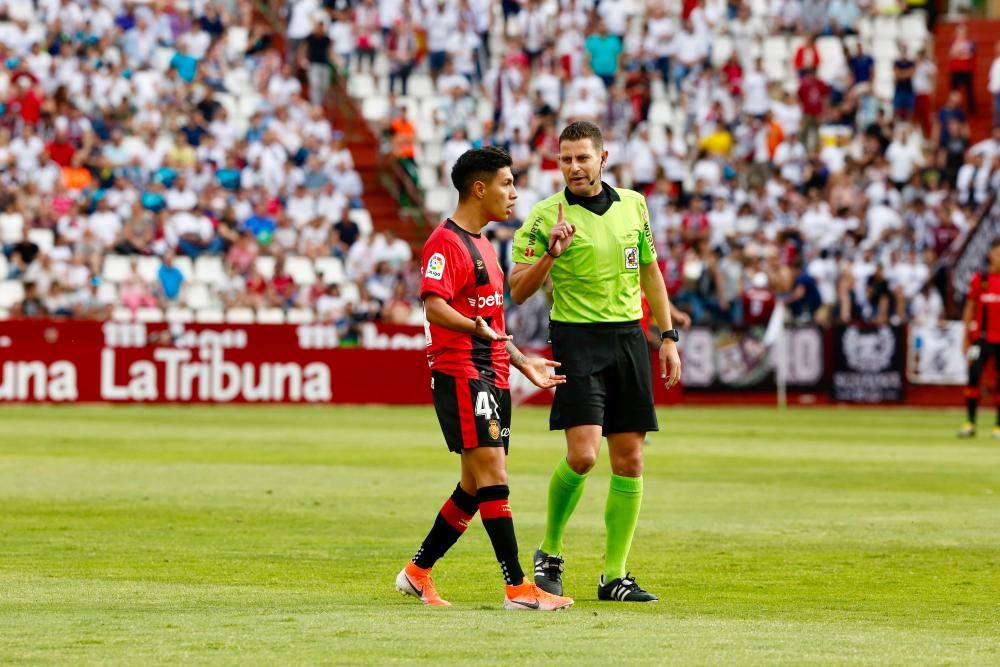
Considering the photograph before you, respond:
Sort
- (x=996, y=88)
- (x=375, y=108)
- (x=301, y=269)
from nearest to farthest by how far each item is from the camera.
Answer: (x=301, y=269)
(x=996, y=88)
(x=375, y=108)

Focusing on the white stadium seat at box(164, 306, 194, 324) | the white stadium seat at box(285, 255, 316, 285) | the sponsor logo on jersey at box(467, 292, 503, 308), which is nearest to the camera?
the sponsor logo on jersey at box(467, 292, 503, 308)

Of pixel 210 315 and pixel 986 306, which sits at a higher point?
pixel 986 306

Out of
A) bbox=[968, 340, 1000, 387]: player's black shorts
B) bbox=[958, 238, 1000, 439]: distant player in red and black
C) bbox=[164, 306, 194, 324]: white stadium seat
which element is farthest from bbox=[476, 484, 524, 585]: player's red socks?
bbox=[164, 306, 194, 324]: white stadium seat

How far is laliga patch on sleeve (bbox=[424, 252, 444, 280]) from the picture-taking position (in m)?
9.14

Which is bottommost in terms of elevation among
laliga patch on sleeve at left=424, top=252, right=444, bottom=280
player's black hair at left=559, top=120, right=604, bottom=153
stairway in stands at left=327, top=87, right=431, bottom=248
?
laliga patch on sleeve at left=424, top=252, right=444, bottom=280

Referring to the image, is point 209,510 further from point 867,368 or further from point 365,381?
point 867,368

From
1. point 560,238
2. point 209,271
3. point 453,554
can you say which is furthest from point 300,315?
point 560,238

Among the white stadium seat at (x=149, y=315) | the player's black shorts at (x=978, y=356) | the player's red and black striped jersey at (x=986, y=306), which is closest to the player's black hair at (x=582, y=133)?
the player's red and black striped jersey at (x=986, y=306)

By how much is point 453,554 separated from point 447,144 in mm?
24823

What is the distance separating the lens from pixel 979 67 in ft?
132

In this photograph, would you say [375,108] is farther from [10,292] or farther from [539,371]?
[539,371]

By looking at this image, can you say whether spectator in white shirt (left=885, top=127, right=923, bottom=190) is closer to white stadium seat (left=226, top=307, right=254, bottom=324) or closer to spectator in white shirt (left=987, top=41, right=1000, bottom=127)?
spectator in white shirt (left=987, top=41, right=1000, bottom=127)

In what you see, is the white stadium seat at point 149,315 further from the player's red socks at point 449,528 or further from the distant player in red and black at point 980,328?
the player's red socks at point 449,528

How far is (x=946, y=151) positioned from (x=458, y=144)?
30.7 feet
